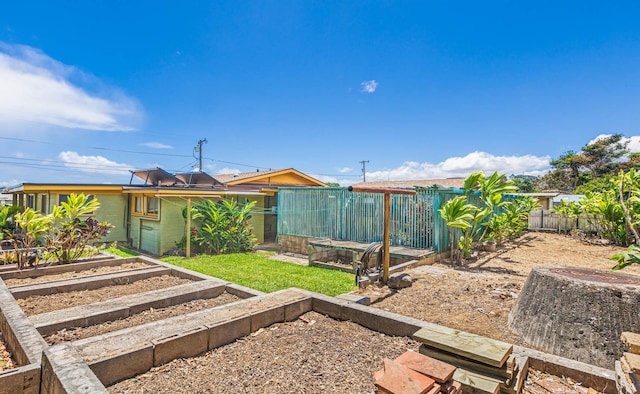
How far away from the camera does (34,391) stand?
8.21ft

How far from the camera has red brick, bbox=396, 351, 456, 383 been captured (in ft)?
6.97

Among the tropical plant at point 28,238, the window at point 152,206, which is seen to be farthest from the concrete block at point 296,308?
the window at point 152,206

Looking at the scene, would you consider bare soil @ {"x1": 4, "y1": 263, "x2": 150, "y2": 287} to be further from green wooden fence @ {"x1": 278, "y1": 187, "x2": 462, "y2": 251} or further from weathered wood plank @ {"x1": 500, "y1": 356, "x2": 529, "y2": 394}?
weathered wood plank @ {"x1": 500, "y1": 356, "x2": 529, "y2": 394}

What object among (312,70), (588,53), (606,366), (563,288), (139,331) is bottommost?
(606,366)

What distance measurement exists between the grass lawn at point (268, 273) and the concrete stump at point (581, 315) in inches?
128

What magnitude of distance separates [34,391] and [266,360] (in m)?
1.84

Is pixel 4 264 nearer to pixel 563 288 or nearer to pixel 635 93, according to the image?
pixel 563 288

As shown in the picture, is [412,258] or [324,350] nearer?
[324,350]

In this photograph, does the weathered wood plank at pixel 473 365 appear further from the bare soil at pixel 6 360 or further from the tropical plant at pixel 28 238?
the tropical plant at pixel 28 238

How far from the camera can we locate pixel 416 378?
2.06m

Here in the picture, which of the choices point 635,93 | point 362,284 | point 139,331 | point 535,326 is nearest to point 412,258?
point 362,284

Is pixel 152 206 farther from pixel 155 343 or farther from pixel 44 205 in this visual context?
pixel 155 343

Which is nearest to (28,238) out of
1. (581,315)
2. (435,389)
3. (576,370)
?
(435,389)

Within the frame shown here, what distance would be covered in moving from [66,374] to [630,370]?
3.83m
